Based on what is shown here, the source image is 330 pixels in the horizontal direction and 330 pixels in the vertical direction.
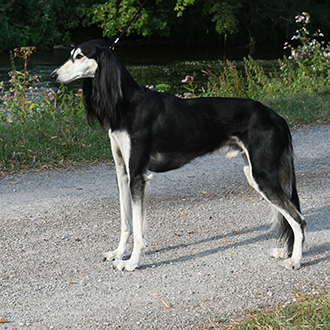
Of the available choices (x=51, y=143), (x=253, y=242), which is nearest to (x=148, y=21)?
(x=51, y=143)

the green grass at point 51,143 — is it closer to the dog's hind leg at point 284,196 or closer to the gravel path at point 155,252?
the gravel path at point 155,252

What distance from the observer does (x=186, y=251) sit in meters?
4.59

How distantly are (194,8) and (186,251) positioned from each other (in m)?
27.8

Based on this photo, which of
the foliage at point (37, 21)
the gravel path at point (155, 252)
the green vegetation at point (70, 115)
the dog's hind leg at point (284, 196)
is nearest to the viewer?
the gravel path at point (155, 252)

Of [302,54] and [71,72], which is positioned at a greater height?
[71,72]

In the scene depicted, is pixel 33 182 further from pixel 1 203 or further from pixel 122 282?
pixel 122 282

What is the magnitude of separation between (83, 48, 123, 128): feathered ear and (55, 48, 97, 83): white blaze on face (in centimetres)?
6

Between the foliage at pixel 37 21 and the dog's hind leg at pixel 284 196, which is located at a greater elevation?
the dog's hind leg at pixel 284 196

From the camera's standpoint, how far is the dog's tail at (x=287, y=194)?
425 centimetres

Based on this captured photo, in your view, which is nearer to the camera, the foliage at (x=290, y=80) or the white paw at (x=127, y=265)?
the white paw at (x=127, y=265)

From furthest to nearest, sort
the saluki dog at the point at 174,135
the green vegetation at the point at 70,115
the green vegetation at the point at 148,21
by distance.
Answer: the green vegetation at the point at 148,21, the green vegetation at the point at 70,115, the saluki dog at the point at 174,135

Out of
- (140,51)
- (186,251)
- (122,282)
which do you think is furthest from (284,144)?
(140,51)

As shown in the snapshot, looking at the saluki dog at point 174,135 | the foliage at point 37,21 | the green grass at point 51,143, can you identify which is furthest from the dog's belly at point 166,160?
the foliage at point 37,21

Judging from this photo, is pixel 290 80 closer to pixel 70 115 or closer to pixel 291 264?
pixel 70 115
